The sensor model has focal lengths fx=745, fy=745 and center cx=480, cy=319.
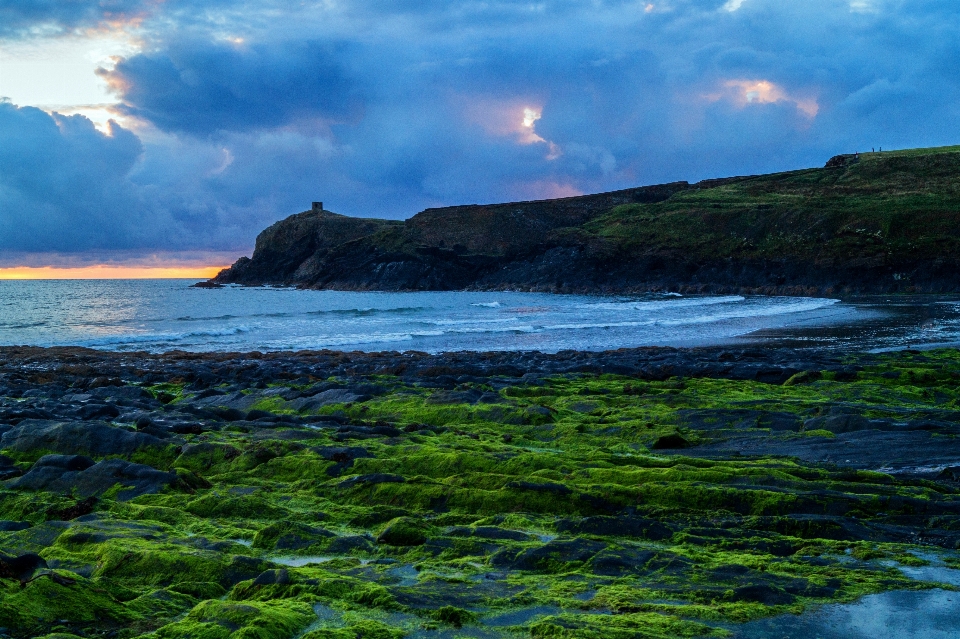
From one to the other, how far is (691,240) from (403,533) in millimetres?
95276

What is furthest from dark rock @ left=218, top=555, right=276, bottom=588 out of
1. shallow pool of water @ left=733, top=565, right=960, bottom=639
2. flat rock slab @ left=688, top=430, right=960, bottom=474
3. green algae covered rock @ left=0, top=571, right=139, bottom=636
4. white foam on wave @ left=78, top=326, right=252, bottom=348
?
white foam on wave @ left=78, top=326, right=252, bottom=348

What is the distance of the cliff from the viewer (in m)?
76.1

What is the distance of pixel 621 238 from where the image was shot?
103875 millimetres

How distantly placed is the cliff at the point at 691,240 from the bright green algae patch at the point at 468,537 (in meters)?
69.3

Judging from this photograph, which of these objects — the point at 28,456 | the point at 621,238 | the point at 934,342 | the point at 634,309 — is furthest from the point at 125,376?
the point at 621,238

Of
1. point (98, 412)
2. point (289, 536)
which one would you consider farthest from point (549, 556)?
point (98, 412)

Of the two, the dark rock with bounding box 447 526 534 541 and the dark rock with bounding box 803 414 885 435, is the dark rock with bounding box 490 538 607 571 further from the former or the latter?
the dark rock with bounding box 803 414 885 435

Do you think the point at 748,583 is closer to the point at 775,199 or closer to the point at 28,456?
the point at 28,456

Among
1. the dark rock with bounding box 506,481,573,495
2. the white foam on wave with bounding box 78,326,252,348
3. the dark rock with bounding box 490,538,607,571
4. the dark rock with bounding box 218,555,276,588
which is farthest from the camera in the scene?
the white foam on wave with bounding box 78,326,252,348

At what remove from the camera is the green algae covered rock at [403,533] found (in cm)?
663

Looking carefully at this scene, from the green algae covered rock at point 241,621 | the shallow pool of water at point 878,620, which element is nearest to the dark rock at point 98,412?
the green algae covered rock at point 241,621

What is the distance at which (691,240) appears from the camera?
96.9 meters

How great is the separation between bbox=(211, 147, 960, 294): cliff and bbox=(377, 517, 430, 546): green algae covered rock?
72.5 metres

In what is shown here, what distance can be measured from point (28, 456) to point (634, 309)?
52114 millimetres
